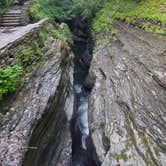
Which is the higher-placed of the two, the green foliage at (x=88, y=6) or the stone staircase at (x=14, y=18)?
the stone staircase at (x=14, y=18)

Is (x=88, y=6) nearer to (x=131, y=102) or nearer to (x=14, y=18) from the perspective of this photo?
(x=14, y=18)

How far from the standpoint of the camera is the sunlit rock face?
5.06 m

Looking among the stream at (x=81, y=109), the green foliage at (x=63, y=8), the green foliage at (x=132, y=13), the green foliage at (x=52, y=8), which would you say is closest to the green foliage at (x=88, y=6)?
the green foliage at (x=63, y=8)

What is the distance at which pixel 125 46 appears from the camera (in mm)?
9375

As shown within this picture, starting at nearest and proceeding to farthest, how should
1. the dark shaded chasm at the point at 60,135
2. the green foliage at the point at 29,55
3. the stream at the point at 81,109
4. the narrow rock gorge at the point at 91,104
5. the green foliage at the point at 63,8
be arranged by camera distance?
the narrow rock gorge at the point at 91,104, the dark shaded chasm at the point at 60,135, the green foliage at the point at 29,55, the stream at the point at 81,109, the green foliage at the point at 63,8

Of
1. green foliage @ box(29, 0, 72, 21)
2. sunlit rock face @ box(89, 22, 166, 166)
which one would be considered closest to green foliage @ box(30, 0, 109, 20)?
green foliage @ box(29, 0, 72, 21)

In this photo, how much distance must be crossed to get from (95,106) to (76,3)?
8.43m

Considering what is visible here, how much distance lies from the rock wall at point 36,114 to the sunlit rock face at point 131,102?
3.02 ft

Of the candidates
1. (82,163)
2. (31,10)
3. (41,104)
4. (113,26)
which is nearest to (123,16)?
(113,26)

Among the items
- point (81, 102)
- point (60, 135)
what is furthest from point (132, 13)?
point (60, 135)

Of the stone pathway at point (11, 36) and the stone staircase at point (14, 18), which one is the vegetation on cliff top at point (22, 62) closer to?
the stone pathway at point (11, 36)

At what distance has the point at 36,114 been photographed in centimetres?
516

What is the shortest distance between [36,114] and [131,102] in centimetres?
237

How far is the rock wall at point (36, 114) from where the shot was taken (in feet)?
14.2
